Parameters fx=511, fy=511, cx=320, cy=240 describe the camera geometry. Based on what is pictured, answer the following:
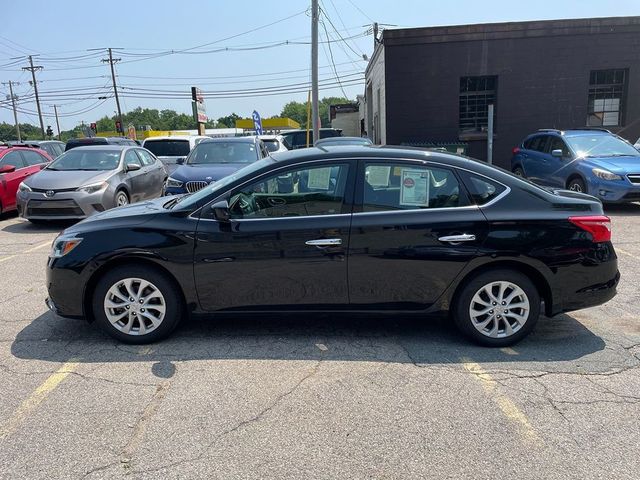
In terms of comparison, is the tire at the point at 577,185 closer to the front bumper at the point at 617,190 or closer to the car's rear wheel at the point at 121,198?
the front bumper at the point at 617,190

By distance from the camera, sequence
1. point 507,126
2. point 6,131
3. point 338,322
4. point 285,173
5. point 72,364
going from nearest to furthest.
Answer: point 72,364, point 285,173, point 338,322, point 507,126, point 6,131

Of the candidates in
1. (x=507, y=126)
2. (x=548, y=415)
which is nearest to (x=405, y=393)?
(x=548, y=415)

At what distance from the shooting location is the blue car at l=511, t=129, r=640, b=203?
970 centimetres

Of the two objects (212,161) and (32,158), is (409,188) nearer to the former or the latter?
(212,161)

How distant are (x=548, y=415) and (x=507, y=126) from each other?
16.6 metres

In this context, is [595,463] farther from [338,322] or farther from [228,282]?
[228,282]

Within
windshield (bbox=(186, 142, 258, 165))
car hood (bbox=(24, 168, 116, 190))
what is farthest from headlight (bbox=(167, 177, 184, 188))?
car hood (bbox=(24, 168, 116, 190))

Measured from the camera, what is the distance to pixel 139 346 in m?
4.21

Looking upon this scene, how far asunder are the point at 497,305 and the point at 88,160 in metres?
8.97

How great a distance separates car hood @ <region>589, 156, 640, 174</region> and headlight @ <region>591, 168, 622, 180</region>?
0.31 feet

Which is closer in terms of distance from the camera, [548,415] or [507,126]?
[548,415]

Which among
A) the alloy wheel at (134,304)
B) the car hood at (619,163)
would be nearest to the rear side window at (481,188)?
the alloy wheel at (134,304)

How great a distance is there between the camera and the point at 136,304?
163 inches

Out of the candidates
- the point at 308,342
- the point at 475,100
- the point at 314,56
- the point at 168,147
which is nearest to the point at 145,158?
the point at 168,147
